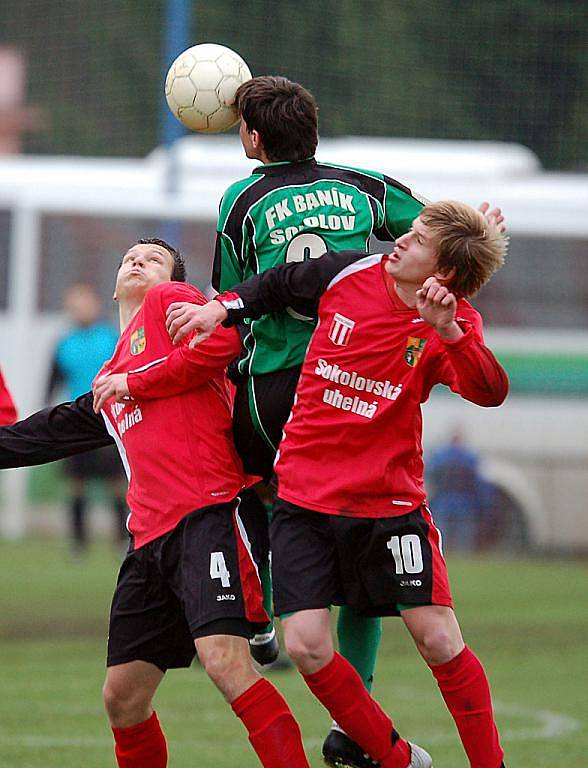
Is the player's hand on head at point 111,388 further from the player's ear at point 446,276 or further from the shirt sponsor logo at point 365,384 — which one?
the player's ear at point 446,276

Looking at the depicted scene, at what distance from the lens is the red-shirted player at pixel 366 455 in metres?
4.84

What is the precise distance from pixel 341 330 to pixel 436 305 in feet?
1.31

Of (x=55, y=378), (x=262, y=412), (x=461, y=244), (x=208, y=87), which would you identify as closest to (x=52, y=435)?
(x=262, y=412)

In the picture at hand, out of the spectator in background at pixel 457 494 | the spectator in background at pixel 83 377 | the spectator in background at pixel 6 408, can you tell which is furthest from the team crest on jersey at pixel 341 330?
the spectator in background at pixel 457 494

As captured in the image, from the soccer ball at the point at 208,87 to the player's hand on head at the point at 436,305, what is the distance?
113cm

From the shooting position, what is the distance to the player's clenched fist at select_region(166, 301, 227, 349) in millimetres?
4812

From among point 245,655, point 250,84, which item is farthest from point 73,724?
point 250,84

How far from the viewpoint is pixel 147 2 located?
13.4 meters

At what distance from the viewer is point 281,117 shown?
508 cm

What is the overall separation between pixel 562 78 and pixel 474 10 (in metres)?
0.93

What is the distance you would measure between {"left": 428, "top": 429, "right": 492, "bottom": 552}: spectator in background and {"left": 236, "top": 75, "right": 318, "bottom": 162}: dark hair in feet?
34.4

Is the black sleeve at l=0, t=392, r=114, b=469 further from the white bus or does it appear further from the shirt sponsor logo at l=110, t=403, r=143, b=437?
the white bus

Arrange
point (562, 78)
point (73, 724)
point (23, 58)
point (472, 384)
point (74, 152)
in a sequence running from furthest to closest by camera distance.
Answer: point (74, 152)
point (23, 58)
point (562, 78)
point (73, 724)
point (472, 384)

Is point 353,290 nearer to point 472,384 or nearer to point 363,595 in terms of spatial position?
point 472,384
